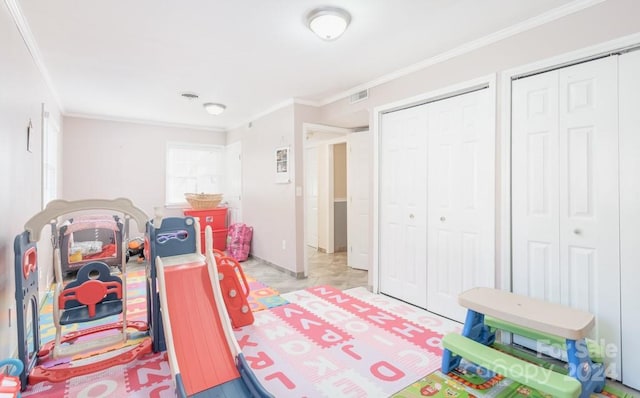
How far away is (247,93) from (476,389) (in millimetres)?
3837

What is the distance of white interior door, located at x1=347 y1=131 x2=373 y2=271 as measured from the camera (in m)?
4.77

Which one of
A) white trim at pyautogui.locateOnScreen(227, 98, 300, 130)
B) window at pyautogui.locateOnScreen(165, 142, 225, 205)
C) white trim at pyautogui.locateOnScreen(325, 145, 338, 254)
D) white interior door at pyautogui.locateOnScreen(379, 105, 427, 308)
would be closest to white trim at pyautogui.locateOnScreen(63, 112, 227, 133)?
window at pyautogui.locateOnScreen(165, 142, 225, 205)

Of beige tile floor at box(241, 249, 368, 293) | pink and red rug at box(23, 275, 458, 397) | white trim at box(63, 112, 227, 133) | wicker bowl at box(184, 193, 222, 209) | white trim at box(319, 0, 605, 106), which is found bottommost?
pink and red rug at box(23, 275, 458, 397)

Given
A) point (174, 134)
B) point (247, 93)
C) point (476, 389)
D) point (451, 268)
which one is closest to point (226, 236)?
point (174, 134)

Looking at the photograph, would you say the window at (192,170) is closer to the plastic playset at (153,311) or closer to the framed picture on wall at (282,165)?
the framed picture on wall at (282,165)

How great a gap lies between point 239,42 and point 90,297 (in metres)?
2.33

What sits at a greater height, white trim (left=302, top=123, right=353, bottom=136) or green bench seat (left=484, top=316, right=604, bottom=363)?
white trim (left=302, top=123, right=353, bottom=136)

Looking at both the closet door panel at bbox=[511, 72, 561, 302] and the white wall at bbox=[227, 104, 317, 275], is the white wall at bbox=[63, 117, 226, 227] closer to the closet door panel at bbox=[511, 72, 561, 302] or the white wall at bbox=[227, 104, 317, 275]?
the white wall at bbox=[227, 104, 317, 275]

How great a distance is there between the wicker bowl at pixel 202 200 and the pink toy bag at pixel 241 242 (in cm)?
82

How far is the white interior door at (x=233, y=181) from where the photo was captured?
6.02 m

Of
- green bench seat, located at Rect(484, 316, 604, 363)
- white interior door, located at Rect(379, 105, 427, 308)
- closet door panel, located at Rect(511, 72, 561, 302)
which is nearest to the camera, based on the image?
green bench seat, located at Rect(484, 316, 604, 363)

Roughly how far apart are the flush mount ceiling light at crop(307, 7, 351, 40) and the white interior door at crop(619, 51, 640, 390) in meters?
1.78

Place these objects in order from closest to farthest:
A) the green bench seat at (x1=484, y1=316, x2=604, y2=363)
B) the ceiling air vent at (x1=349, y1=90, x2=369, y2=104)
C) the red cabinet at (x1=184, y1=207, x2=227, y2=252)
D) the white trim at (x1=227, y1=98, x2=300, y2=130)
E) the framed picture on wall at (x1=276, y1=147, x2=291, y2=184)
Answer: the green bench seat at (x1=484, y1=316, x2=604, y2=363) < the ceiling air vent at (x1=349, y1=90, x2=369, y2=104) < the white trim at (x1=227, y1=98, x2=300, y2=130) < the framed picture on wall at (x1=276, y1=147, x2=291, y2=184) < the red cabinet at (x1=184, y1=207, x2=227, y2=252)

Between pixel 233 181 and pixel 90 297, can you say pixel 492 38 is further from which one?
pixel 233 181
